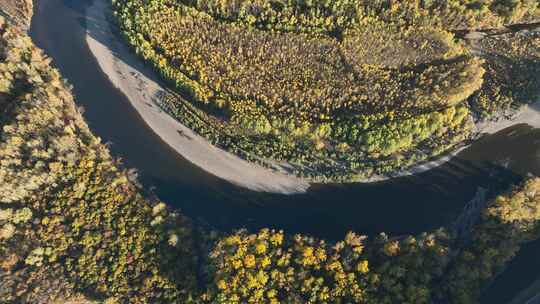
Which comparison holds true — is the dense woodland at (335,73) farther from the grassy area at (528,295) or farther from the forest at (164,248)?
the grassy area at (528,295)

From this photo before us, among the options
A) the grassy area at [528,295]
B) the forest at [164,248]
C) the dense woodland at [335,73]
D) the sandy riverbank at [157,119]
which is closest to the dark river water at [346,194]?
the sandy riverbank at [157,119]

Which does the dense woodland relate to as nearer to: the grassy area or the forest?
the forest

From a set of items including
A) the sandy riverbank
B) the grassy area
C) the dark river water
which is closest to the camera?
the grassy area

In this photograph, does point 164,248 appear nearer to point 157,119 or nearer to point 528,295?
point 157,119

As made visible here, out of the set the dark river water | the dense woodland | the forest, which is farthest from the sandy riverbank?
the forest

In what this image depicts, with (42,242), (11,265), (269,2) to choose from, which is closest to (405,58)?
(269,2)

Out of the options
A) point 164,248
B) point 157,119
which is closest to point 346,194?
point 164,248

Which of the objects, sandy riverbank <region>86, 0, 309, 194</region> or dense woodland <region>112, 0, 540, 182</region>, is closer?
dense woodland <region>112, 0, 540, 182</region>
